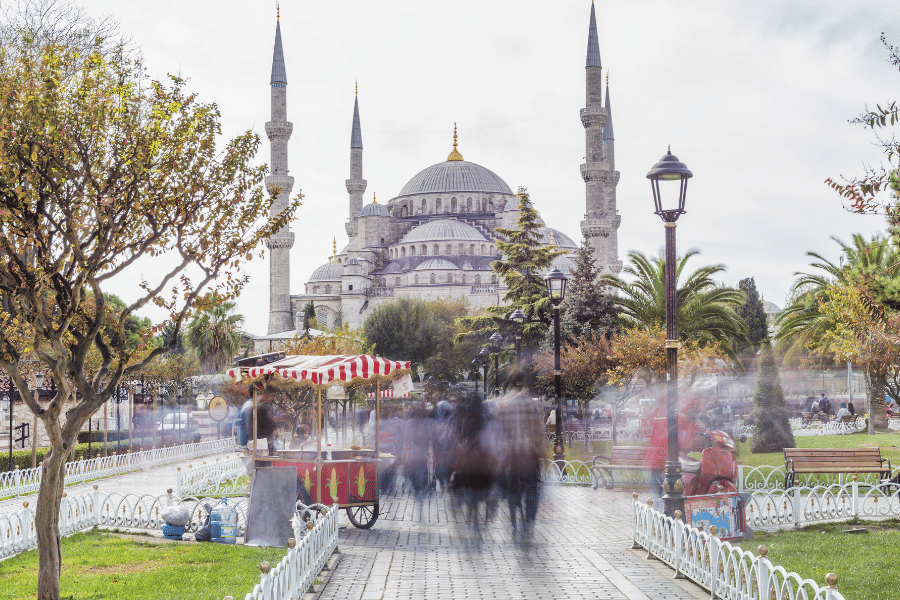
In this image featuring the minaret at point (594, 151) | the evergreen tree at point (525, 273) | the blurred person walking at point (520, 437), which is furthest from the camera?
the minaret at point (594, 151)

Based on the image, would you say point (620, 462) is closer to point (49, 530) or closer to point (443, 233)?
point (49, 530)

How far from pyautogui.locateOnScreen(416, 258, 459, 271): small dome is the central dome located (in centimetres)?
1451

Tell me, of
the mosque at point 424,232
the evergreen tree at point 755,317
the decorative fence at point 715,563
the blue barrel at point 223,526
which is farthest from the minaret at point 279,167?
the decorative fence at point 715,563

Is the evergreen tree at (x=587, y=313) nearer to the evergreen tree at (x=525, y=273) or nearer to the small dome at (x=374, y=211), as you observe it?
the evergreen tree at (x=525, y=273)

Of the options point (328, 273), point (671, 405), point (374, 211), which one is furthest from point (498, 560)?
point (374, 211)

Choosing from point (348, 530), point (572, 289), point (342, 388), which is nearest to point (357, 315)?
point (572, 289)

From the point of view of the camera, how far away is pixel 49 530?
5.80 metres

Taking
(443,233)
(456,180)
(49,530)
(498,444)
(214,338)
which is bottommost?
(49,530)

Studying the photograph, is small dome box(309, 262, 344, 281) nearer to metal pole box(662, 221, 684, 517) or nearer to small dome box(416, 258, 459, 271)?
small dome box(416, 258, 459, 271)

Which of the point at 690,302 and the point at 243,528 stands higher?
the point at 690,302

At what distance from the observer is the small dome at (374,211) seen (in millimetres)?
75000

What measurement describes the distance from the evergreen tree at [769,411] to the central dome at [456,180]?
208 feet

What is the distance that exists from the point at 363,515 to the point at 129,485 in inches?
269

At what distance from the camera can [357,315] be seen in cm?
6750
